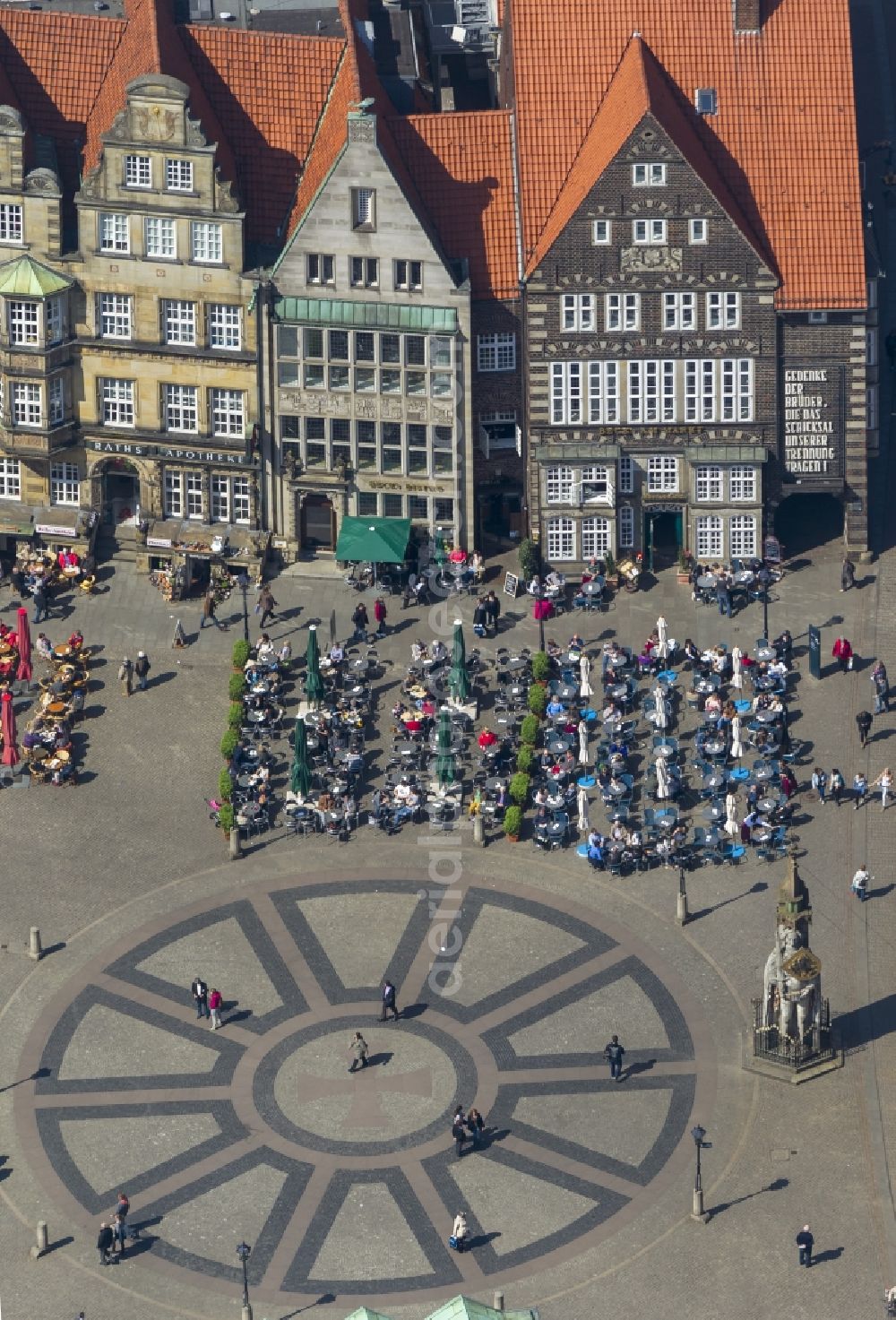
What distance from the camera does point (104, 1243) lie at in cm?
18750

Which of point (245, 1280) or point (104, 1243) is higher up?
point (104, 1243)

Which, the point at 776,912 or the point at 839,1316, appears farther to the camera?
the point at 776,912

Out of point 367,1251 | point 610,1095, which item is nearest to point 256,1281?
point 367,1251

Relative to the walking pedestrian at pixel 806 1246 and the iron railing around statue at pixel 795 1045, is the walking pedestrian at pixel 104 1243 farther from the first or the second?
the iron railing around statue at pixel 795 1045

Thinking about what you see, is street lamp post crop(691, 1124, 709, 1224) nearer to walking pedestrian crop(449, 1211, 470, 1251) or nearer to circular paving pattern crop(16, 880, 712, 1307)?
circular paving pattern crop(16, 880, 712, 1307)

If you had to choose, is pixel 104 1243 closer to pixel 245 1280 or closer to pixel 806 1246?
pixel 245 1280

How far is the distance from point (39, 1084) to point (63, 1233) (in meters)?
10.2

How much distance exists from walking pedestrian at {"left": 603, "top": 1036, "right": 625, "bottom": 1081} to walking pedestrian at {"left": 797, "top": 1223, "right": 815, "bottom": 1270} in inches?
538

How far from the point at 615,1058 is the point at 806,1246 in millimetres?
14959

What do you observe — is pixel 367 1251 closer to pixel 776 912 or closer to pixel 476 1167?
pixel 476 1167

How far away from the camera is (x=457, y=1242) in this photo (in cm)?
18788

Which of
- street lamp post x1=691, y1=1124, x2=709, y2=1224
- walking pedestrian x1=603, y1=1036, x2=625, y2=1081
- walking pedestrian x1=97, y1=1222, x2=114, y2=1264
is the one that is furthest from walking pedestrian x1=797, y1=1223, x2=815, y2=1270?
walking pedestrian x1=97, y1=1222, x2=114, y2=1264

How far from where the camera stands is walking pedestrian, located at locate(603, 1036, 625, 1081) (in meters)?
197

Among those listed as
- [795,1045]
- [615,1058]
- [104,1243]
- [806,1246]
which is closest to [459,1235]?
[615,1058]
